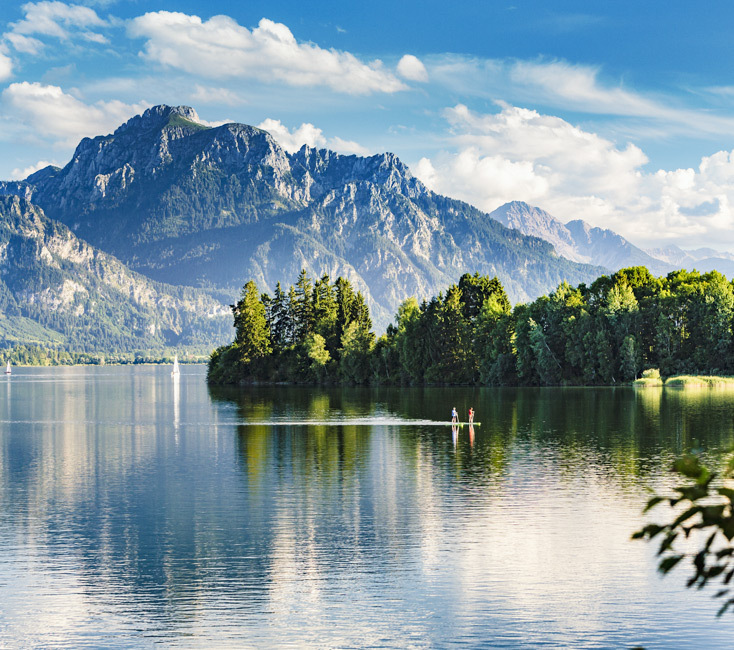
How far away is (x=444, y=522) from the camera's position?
4072 cm

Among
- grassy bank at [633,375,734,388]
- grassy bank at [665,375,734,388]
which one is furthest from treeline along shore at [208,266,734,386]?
grassy bank at [665,375,734,388]

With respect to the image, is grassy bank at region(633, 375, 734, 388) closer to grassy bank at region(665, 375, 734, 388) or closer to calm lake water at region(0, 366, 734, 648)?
grassy bank at region(665, 375, 734, 388)

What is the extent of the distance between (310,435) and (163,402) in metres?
73.8

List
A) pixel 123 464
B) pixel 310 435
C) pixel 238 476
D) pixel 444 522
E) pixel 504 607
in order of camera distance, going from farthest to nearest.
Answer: pixel 310 435 → pixel 123 464 → pixel 238 476 → pixel 444 522 → pixel 504 607

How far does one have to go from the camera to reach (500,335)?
16375 centimetres

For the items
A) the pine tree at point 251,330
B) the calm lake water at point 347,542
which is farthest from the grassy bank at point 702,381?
the pine tree at point 251,330

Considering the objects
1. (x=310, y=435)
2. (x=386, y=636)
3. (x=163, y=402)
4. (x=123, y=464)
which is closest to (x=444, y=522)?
(x=386, y=636)

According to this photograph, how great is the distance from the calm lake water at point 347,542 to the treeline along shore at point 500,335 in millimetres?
72923

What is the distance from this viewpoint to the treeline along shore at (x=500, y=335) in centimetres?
15225

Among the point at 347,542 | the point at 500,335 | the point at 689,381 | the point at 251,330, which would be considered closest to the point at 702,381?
the point at 689,381

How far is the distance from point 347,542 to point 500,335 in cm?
12955

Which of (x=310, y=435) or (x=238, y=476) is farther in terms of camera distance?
(x=310, y=435)

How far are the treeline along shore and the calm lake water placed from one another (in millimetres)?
72923

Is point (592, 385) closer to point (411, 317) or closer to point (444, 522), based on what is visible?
point (411, 317)
